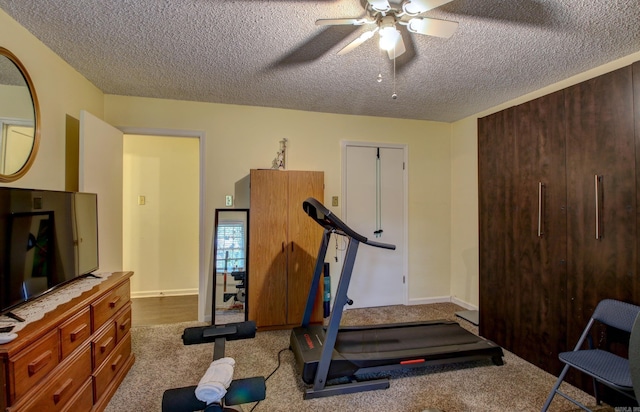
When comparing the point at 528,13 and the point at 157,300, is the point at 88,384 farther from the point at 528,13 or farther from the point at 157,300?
the point at 528,13

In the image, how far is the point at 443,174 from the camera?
161 inches

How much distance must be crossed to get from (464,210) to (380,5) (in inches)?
118

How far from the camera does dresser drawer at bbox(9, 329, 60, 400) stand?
122cm

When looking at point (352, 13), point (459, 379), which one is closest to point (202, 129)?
point (352, 13)

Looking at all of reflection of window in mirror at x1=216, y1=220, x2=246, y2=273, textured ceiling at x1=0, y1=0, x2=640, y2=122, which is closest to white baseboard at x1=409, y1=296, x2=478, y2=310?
reflection of window in mirror at x1=216, y1=220, x2=246, y2=273

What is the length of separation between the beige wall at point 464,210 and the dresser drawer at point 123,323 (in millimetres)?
3657

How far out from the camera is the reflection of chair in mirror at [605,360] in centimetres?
159

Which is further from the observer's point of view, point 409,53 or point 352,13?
point 409,53

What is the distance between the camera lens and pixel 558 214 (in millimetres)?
2246

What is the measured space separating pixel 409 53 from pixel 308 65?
794 mm

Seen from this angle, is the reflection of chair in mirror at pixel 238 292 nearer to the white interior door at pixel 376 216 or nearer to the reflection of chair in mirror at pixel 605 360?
the white interior door at pixel 376 216

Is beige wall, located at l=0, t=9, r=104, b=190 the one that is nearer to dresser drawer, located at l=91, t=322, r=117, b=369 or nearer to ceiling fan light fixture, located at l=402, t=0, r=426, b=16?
dresser drawer, located at l=91, t=322, r=117, b=369

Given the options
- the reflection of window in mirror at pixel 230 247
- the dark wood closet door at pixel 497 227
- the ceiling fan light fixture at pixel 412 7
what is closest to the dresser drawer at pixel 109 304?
the reflection of window in mirror at pixel 230 247

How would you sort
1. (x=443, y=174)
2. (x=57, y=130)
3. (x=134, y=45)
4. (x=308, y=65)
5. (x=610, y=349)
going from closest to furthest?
(x=610, y=349)
(x=134, y=45)
(x=57, y=130)
(x=308, y=65)
(x=443, y=174)
